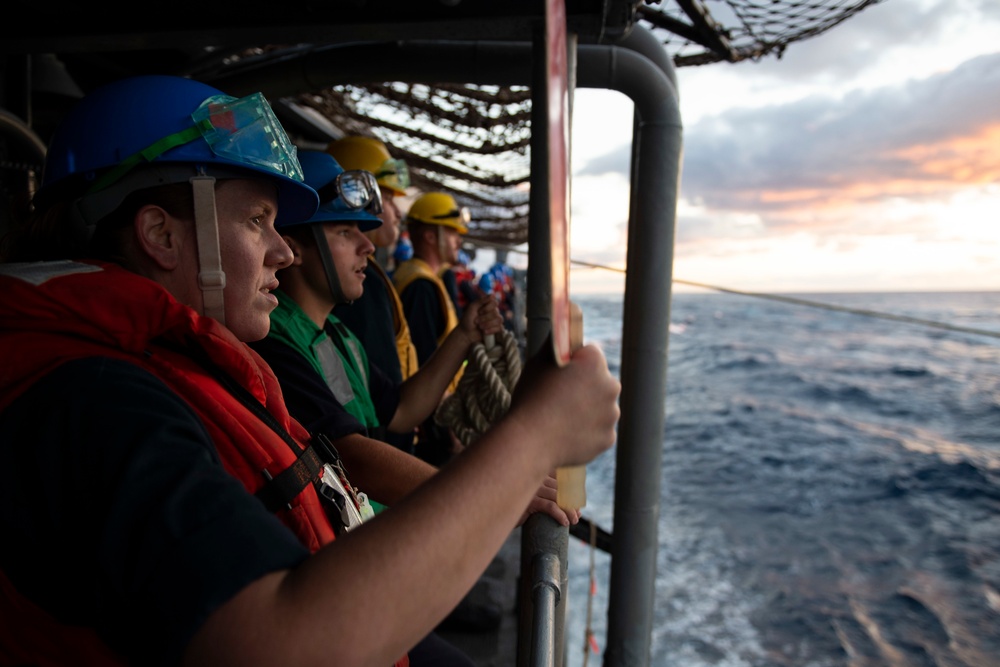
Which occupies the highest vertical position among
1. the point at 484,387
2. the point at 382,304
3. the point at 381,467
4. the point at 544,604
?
the point at 382,304

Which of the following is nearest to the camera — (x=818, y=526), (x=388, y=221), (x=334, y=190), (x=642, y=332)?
(x=334, y=190)

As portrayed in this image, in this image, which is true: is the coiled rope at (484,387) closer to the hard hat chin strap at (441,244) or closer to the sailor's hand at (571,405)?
the sailor's hand at (571,405)

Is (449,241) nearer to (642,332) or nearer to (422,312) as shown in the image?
(422,312)

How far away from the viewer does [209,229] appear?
1130 millimetres

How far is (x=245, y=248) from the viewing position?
1.17 m

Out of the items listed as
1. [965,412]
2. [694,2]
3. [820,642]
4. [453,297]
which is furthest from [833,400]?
[694,2]

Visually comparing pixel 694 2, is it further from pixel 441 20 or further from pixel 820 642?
pixel 820 642

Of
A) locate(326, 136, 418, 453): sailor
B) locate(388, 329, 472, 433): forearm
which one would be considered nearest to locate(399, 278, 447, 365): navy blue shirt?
locate(326, 136, 418, 453): sailor

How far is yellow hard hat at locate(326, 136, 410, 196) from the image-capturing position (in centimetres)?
373

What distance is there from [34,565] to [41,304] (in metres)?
0.32

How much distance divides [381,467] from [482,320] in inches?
26.8

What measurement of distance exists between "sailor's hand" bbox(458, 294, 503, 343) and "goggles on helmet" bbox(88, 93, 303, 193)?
1.06 meters

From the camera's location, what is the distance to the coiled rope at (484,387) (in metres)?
1.97

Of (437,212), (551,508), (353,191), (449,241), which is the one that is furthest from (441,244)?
(551,508)
